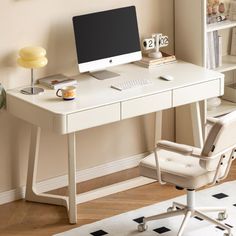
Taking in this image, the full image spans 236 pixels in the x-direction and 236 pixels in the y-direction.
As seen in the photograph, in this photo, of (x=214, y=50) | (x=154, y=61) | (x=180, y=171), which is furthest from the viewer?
(x=214, y=50)

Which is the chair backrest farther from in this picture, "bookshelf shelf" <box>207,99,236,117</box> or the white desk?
"bookshelf shelf" <box>207,99,236,117</box>

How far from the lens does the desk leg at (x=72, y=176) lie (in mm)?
5129

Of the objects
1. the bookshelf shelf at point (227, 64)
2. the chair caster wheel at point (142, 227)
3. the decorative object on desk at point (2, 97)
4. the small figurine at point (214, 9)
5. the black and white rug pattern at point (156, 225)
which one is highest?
the small figurine at point (214, 9)

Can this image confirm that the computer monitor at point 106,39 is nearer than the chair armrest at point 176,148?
No

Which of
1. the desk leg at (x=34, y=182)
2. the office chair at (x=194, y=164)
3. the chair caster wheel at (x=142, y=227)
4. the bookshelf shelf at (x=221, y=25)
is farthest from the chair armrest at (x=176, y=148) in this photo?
the bookshelf shelf at (x=221, y=25)

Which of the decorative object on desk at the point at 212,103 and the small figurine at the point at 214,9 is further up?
the small figurine at the point at 214,9

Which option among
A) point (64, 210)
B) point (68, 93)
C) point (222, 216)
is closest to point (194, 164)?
point (222, 216)

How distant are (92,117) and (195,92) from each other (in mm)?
821

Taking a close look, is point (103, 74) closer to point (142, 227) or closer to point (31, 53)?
point (31, 53)

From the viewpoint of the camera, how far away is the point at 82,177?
589cm

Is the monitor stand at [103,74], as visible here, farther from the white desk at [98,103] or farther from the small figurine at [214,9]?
the small figurine at [214,9]

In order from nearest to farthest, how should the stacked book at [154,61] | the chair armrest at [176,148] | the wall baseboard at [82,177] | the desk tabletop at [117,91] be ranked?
the chair armrest at [176,148]
the desk tabletop at [117,91]
the wall baseboard at [82,177]
the stacked book at [154,61]

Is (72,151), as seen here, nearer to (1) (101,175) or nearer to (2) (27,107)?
(2) (27,107)

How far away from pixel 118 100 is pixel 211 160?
76 centimetres
